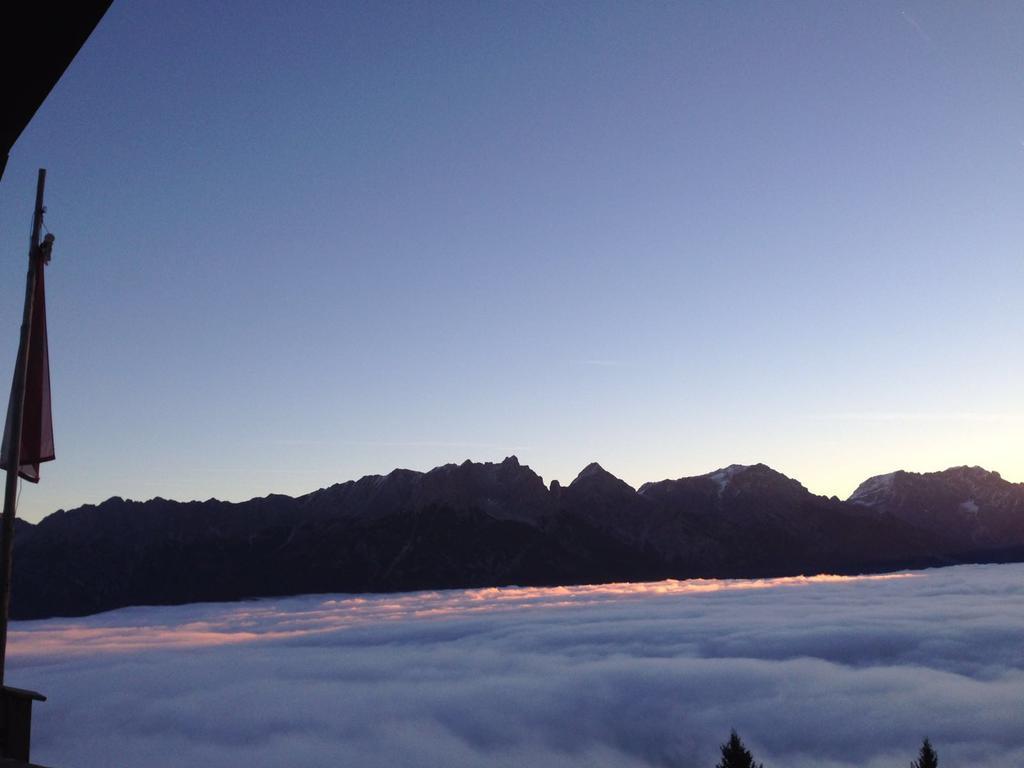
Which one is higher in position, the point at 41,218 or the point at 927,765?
the point at 41,218

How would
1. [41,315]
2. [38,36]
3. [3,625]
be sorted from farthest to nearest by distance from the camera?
1. [41,315]
2. [3,625]
3. [38,36]

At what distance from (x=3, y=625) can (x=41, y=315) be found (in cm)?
664

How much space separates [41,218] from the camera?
16.8 metres

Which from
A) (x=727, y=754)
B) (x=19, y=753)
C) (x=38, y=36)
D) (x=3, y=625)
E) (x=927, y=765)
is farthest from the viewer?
(x=727, y=754)

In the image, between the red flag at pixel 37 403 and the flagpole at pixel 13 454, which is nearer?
the flagpole at pixel 13 454

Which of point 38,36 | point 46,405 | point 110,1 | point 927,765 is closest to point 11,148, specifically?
point 38,36

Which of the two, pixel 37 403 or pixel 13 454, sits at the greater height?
pixel 37 403

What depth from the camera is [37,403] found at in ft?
52.5

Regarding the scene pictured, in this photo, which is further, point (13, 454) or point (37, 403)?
point (37, 403)

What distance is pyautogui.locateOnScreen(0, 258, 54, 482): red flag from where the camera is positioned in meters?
15.7

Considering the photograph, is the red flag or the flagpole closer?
the flagpole

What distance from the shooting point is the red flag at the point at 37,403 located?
618 inches

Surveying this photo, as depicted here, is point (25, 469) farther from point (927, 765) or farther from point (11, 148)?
point (927, 765)

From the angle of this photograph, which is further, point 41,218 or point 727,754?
point 727,754
